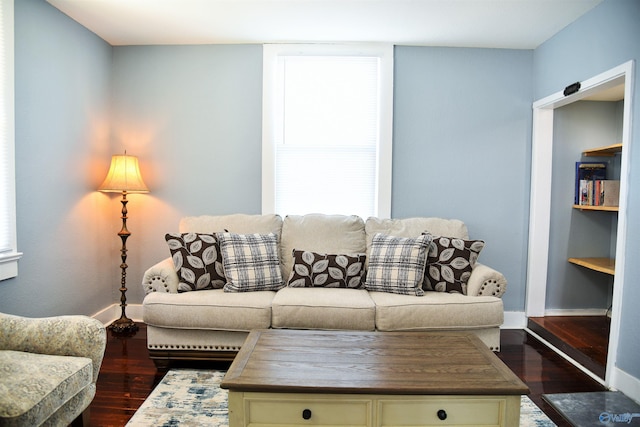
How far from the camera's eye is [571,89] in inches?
114

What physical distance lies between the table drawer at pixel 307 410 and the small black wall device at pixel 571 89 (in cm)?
266

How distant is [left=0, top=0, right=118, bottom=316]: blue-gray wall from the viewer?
2545 millimetres

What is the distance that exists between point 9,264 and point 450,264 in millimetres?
2896

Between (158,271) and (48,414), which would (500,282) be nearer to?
(158,271)

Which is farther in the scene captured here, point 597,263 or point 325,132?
point 325,132

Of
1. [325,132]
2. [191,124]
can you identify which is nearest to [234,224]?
[191,124]

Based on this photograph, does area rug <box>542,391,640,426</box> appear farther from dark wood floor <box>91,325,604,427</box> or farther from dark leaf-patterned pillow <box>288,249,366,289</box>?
dark leaf-patterned pillow <box>288,249,366,289</box>

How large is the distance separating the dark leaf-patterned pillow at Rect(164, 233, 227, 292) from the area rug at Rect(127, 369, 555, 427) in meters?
0.62

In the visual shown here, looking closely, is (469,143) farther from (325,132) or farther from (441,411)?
(441,411)

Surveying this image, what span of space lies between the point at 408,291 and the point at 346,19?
6.88 feet

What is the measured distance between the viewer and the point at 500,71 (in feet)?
11.5

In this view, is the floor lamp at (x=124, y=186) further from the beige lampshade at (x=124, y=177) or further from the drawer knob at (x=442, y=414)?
the drawer knob at (x=442, y=414)

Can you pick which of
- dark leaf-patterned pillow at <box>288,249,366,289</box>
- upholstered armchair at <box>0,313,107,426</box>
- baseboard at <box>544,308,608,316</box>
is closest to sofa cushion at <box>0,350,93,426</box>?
upholstered armchair at <box>0,313,107,426</box>

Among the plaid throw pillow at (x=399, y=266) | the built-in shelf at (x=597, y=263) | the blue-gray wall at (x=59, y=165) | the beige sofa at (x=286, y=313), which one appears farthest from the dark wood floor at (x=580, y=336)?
the blue-gray wall at (x=59, y=165)
